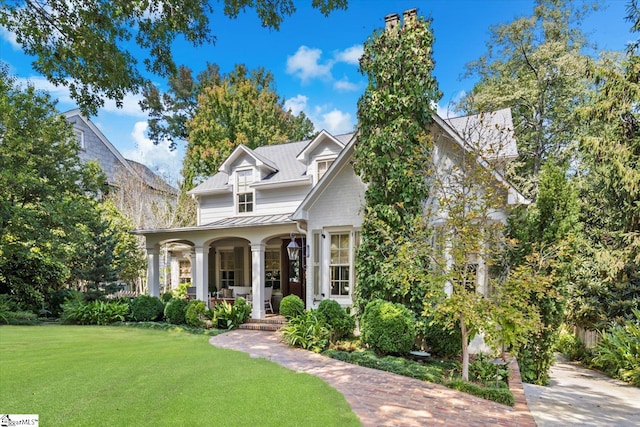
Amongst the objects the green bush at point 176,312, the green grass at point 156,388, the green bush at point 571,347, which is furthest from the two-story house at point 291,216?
the green bush at point 571,347

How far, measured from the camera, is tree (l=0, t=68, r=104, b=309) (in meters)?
13.1

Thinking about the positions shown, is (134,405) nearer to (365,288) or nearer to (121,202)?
(365,288)

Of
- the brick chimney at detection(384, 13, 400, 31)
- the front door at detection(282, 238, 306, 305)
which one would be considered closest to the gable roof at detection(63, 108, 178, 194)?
the front door at detection(282, 238, 306, 305)

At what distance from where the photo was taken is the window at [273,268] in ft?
53.3

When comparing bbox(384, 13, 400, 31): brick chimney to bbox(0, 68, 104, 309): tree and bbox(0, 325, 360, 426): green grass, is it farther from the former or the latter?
bbox(0, 68, 104, 309): tree

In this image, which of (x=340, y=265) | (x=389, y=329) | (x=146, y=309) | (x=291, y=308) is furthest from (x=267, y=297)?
(x=389, y=329)

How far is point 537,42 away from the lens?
2089 cm

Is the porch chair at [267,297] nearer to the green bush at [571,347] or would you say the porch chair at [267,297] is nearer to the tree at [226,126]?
the green bush at [571,347]

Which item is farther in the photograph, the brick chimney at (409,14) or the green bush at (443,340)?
the brick chimney at (409,14)

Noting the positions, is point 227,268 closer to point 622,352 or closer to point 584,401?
point 584,401

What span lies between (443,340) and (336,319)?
2815 millimetres

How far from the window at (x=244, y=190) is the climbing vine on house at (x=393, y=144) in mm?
7383

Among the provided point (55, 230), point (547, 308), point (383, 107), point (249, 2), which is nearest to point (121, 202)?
point (55, 230)
